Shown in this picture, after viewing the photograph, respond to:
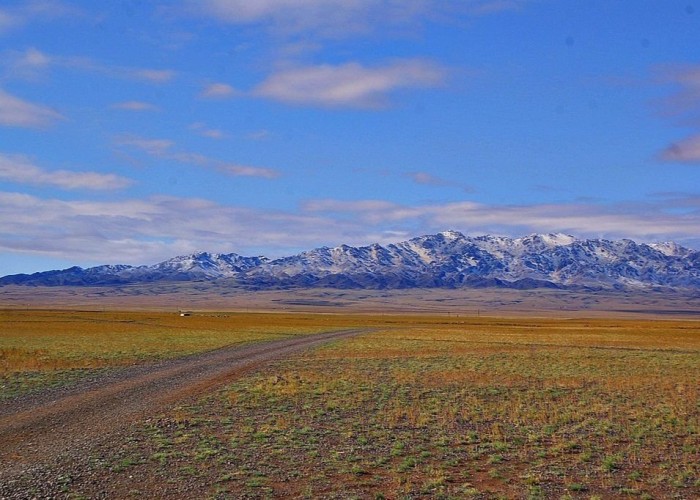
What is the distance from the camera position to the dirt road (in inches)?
599

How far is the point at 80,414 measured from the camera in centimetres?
2212

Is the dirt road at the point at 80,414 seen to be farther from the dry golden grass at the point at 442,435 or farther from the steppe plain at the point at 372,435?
the dry golden grass at the point at 442,435

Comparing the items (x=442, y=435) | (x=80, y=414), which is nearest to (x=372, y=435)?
(x=442, y=435)

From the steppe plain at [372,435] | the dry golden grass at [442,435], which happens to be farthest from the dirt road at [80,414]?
the dry golden grass at [442,435]

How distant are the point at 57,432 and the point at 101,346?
3471 centimetres

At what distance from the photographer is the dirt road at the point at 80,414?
15.2 metres

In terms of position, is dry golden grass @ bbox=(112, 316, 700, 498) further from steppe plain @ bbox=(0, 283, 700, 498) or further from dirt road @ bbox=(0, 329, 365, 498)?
dirt road @ bbox=(0, 329, 365, 498)

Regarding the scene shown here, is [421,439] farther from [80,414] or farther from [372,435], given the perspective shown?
[80,414]

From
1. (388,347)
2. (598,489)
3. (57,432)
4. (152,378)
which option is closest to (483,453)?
(598,489)

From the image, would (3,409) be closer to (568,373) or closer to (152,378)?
(152,378)

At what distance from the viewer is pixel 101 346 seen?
172ft

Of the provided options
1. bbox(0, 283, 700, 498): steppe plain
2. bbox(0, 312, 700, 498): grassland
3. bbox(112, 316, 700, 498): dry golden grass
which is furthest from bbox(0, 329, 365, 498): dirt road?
bbox(112, 316, 700, 498): dry golden grass

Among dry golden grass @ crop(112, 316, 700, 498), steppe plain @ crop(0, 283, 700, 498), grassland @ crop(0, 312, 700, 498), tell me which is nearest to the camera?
steppe plain @ crop(0, 283, 700, 498)

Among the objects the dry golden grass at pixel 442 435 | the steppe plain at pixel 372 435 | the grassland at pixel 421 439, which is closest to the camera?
the steppe plain at pixel 372 435
